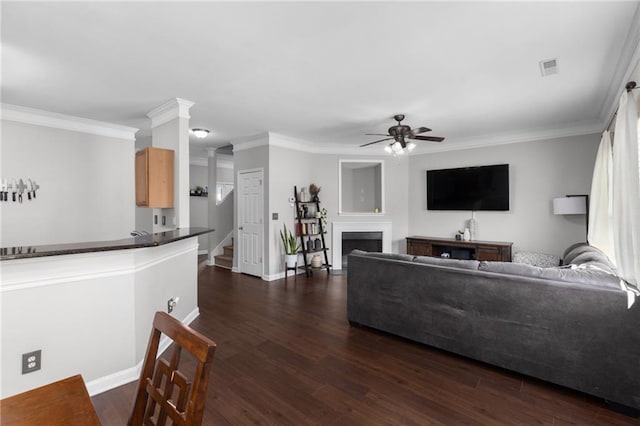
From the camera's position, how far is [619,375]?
200 centimetres

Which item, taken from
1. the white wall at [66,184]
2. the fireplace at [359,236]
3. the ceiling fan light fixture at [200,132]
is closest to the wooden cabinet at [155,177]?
the white wall at [66,184]

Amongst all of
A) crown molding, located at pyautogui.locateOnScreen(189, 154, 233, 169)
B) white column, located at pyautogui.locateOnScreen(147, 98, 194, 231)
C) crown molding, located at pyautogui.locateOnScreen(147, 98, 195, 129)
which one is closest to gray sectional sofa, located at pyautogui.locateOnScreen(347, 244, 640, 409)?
white column, located at pyautogui.locateOnScreen(147, 98, 194, 231)

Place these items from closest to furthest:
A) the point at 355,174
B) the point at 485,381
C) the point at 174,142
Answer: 1. the point at 485,381
2. the point at 174,142
3. the point at 355,174

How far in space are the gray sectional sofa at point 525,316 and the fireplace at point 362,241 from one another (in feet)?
10.9

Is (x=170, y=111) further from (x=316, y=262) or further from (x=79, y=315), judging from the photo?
(x=316, y=262)

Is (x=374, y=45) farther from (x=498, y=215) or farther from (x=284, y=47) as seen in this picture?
(x=498, y=215)

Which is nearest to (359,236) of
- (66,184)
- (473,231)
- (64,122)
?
(473,231)

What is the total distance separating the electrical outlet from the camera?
1.89 meters

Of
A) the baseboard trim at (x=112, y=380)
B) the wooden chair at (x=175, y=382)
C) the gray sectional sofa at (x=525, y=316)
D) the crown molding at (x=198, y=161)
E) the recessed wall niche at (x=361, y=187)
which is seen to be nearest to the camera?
the wooden chair at (x=175, y=382)

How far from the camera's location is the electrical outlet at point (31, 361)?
189 centimetres

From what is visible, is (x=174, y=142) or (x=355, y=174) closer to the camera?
(x=174, y=142)

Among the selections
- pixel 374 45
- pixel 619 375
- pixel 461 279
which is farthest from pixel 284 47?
pixel 619 375

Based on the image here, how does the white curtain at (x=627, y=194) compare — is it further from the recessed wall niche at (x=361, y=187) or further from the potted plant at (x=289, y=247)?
the potted plant at (x=289, y=247)

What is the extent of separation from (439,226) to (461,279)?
371cm
